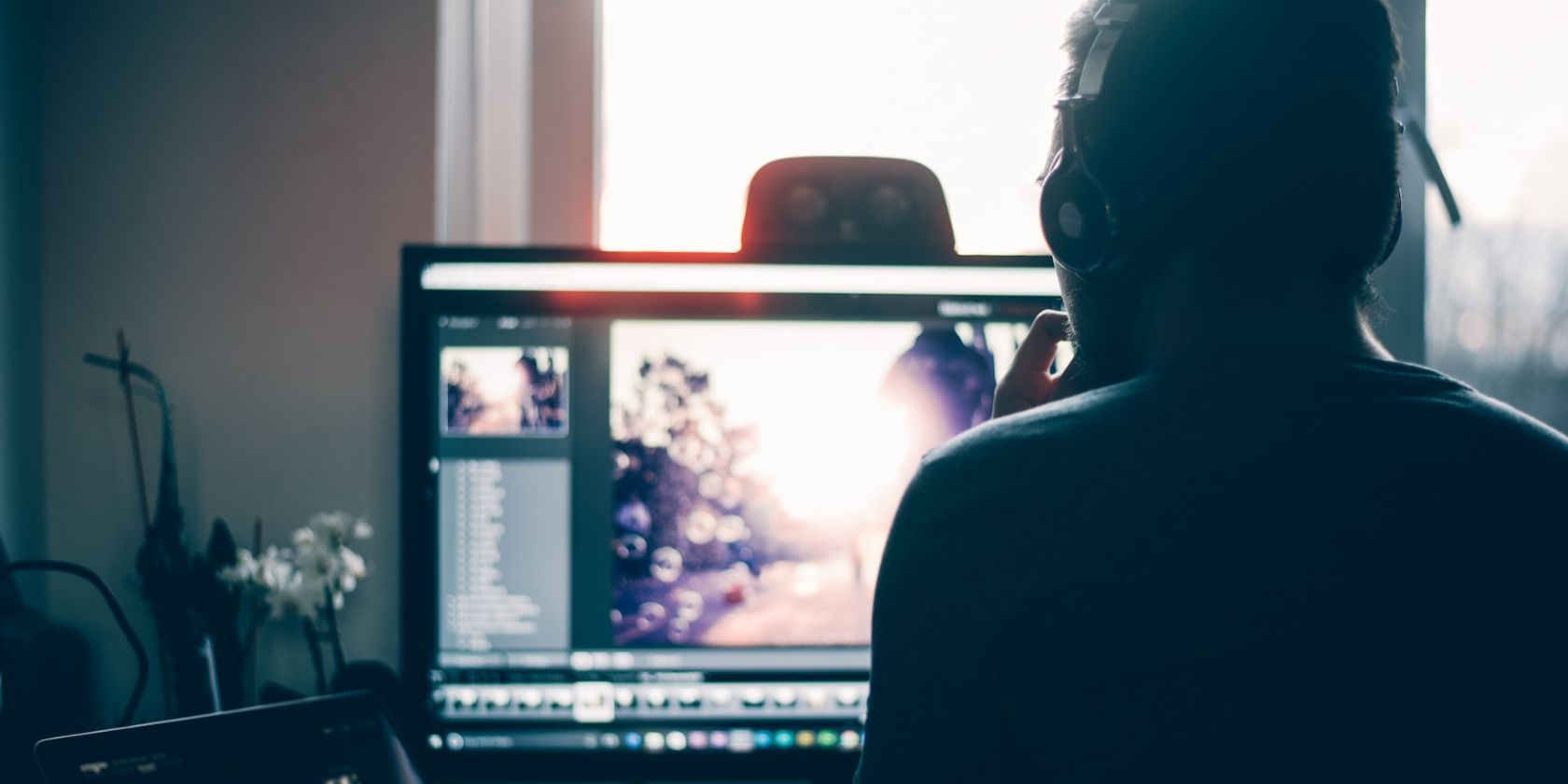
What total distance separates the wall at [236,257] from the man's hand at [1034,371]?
2.09 feet

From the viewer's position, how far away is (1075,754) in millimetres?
428

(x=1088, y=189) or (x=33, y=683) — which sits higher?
(x=1088, y=189)

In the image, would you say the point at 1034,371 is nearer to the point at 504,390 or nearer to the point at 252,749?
the point at 504,390

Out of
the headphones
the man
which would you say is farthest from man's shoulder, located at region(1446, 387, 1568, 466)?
the headphones

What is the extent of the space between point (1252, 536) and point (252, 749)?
644 mm

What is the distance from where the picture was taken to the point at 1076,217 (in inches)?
21.9

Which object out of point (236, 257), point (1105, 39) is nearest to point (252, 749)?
point (236, 257)

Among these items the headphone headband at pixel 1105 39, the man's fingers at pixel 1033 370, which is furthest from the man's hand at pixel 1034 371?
the headphone headband at pixel 1105 39

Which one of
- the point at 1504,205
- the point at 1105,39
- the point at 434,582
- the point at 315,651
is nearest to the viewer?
the point at 1105,39

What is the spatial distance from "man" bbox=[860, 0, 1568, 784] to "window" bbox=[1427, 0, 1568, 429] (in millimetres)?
818

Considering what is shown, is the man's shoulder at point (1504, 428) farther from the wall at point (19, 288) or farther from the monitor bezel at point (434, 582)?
the wall at point (19, 288)

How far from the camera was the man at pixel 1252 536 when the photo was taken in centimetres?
41

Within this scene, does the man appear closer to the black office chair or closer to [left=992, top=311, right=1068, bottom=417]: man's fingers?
[left=992, top=311, right=1068, bottom=417]: man's fingers

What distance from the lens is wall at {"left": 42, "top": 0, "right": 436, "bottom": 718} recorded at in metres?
1.01
